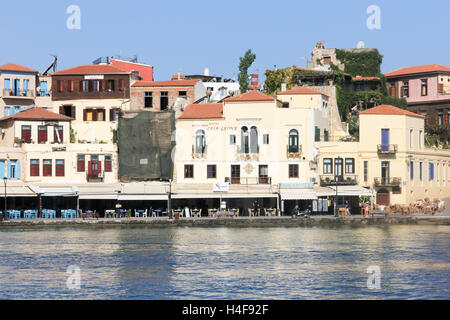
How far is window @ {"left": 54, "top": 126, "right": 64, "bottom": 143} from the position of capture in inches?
2867

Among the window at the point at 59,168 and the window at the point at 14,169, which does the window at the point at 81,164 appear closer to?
the window at the point at 59,168

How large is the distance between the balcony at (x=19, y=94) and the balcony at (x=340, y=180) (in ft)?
95.5

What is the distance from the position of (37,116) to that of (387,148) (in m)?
29.8

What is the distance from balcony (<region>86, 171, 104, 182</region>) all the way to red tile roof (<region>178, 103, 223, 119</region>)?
331 inches

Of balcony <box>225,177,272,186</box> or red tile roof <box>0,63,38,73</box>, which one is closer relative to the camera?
balcony <box>225,177,272,186</box>

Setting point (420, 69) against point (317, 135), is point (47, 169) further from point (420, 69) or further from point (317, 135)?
point (420, 69)

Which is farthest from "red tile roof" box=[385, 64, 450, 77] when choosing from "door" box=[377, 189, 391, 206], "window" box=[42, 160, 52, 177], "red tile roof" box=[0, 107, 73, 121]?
"window" box=[42, 160, 52, 177]

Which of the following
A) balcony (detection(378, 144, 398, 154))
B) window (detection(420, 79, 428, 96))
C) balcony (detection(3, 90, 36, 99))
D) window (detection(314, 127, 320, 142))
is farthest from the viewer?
window (detection(420, 79, 428, 96))

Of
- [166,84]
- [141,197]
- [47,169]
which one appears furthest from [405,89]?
[47,169]

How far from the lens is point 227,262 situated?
141ft

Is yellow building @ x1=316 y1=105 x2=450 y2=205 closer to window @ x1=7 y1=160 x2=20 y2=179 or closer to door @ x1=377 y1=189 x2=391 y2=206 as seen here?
door @ x1=377 y1=189 x2=391 y2=206

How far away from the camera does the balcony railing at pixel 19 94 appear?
8088 centimetres
